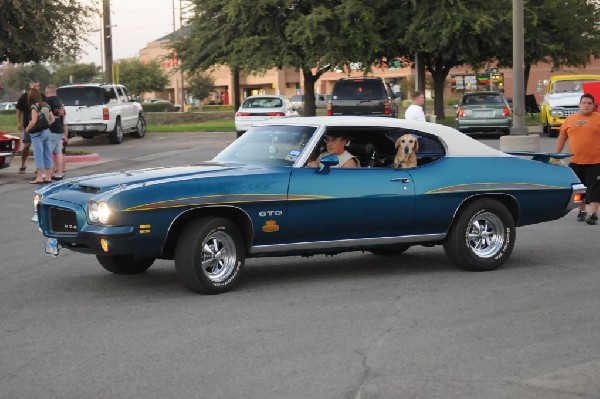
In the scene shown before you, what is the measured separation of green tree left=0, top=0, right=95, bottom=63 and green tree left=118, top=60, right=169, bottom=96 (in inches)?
3040

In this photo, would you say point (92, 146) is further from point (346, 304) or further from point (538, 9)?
point (346, 304)

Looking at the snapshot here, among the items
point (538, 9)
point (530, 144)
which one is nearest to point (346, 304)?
point (530, 144)

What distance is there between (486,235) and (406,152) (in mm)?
1148

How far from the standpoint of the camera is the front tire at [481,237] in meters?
9.59

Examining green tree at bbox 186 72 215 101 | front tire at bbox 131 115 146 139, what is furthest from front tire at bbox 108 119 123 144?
green tree at bbox 186 72 215 101

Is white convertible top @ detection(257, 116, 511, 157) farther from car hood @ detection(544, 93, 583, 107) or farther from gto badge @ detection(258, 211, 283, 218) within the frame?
car hood @ detection(544, 93, 583, 107)

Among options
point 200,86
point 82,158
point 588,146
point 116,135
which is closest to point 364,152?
point 588,146

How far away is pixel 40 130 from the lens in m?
18.6

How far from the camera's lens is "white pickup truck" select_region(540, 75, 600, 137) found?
32.7 m

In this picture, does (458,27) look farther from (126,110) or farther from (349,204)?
(349,204)

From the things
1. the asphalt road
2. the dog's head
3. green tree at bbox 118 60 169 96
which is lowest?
the asphalt road

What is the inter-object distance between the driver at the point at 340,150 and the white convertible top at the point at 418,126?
0.15 meters

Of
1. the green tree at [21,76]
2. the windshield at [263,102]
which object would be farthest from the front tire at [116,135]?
the green tree at [21,76]

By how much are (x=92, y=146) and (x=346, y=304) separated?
2538 cm
